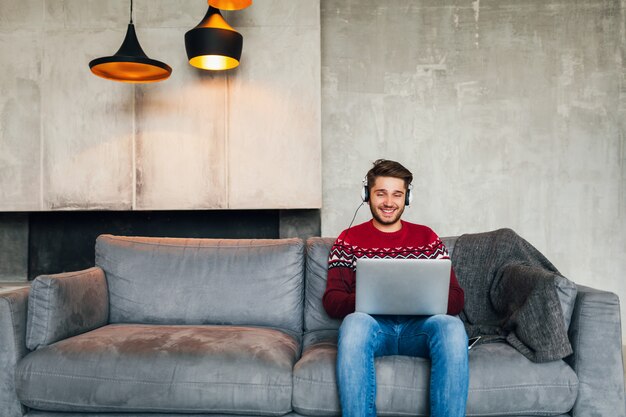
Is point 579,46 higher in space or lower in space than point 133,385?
higher

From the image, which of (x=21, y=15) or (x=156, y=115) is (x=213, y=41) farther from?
(x=21, y=15)

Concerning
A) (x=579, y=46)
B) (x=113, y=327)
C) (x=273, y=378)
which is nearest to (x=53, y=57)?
(x=113, y=327)

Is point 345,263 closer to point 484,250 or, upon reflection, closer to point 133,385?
point 484,250

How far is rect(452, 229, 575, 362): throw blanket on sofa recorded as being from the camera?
77.7 inches

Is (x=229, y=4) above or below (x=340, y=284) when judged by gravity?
above

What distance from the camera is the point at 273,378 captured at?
1971mm

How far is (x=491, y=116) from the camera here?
409 cm

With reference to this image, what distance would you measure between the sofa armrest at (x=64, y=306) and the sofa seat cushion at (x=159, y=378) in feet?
0.28

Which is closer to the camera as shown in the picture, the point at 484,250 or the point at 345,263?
the point at 345,263

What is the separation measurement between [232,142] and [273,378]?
2.14 meters

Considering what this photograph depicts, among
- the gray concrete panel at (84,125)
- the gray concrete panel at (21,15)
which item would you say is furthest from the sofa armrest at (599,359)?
the gray concrete panel at (21,15)

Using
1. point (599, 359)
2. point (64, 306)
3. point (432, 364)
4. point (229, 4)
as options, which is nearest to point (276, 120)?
point (229, 4)

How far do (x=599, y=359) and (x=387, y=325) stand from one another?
29.6 inches

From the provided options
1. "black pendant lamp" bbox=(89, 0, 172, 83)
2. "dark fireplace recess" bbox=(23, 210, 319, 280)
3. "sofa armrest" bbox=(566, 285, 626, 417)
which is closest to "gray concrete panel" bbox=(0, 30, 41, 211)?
"dark fireplace recess" bbox=(23, 210, 319, 280)
